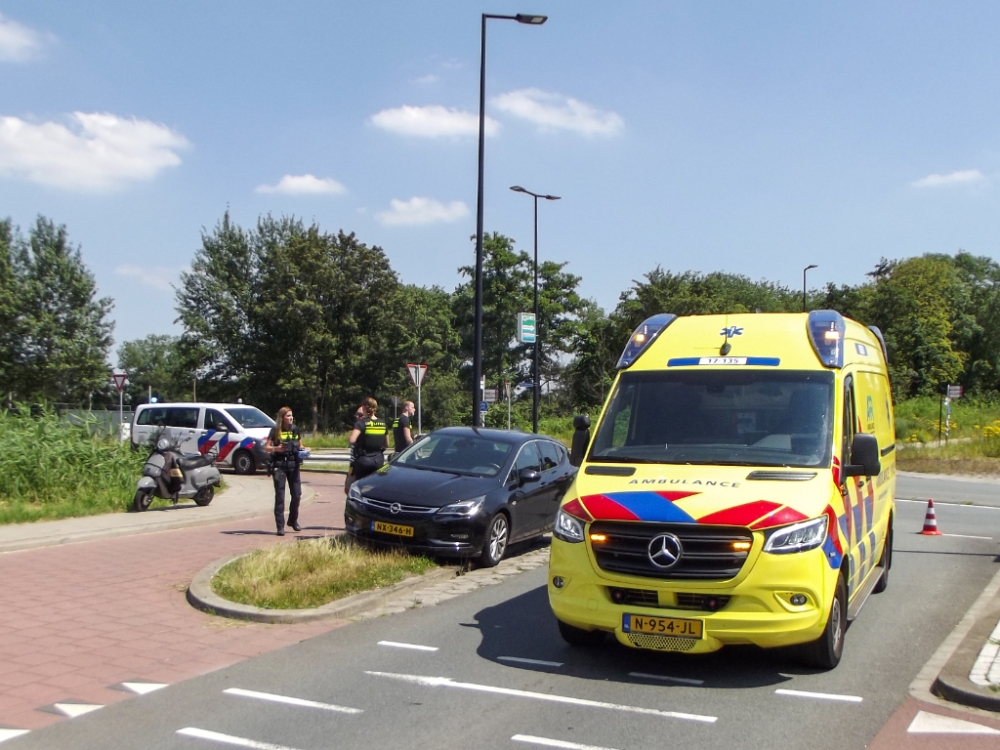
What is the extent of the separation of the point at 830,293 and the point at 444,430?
5177 centimetres

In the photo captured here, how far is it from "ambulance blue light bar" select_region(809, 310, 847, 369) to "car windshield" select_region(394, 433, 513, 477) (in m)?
4.77

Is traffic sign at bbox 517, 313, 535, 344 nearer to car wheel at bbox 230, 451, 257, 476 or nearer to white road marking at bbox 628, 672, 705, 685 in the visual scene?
car wheel at bbox 230, 451, 257, 476

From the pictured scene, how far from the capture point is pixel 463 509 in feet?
34.0

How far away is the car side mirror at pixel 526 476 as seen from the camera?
11.3 m

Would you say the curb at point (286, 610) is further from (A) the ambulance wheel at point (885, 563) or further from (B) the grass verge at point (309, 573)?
(A) the ambulance wheel at point (885, 563)

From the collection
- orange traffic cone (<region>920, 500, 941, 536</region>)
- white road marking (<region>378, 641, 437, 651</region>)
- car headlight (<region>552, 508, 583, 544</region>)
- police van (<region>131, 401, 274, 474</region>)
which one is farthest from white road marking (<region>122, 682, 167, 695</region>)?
police van (<region>131, 401, 274, 474</region>)

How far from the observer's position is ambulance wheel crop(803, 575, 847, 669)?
6297 millimetres

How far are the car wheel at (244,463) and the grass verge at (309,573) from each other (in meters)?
15.1

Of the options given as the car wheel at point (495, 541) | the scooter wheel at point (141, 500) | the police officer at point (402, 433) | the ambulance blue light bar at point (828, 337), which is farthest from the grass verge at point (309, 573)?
the scooter wheel at point (141, 500)

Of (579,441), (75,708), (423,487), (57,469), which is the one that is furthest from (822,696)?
(57,469)

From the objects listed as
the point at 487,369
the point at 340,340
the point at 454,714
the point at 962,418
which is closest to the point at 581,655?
the point at 454,714

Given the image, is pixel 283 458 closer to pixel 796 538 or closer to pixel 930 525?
pixel 796 538

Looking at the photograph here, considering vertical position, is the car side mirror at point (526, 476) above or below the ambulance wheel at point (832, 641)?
above

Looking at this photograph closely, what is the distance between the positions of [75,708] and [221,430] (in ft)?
66.4
